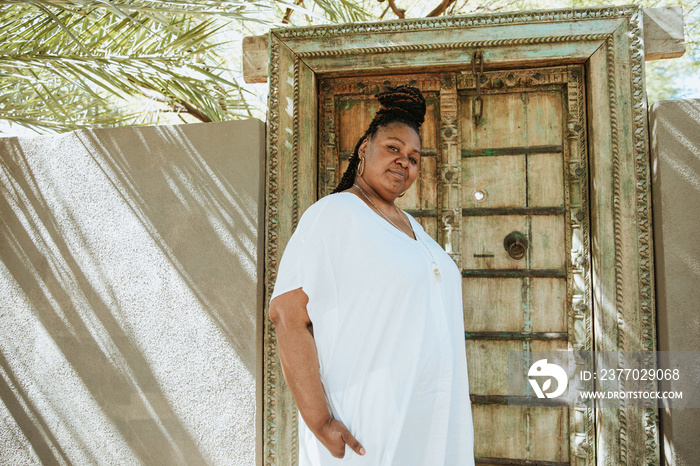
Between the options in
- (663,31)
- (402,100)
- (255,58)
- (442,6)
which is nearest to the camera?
(402,100)

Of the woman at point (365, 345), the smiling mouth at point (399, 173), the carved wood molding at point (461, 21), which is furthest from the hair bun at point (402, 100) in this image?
the carved wood molding at point (461, 21)

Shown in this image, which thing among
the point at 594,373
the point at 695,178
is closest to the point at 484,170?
the point at 695,178

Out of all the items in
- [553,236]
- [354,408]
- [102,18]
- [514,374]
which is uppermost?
[102,18]

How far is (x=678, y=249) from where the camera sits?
2.46 meters

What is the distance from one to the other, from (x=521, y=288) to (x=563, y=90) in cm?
113

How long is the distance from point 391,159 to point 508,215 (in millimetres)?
1192

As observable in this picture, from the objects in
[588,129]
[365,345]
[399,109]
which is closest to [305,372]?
[365,345]

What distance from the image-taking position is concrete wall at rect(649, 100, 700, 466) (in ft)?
7.80

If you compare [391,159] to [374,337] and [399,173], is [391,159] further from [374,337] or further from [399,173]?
[374,337]

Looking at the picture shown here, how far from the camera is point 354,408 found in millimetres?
1555

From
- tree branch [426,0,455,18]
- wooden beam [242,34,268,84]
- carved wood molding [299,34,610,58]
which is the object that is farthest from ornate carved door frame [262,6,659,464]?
tree branch [426,0,455,18]

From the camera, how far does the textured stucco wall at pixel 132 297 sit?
2.69 meters

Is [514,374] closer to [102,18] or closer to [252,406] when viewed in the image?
[252,406]

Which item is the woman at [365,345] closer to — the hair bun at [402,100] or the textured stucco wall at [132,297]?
the hair bun at [402,100]
